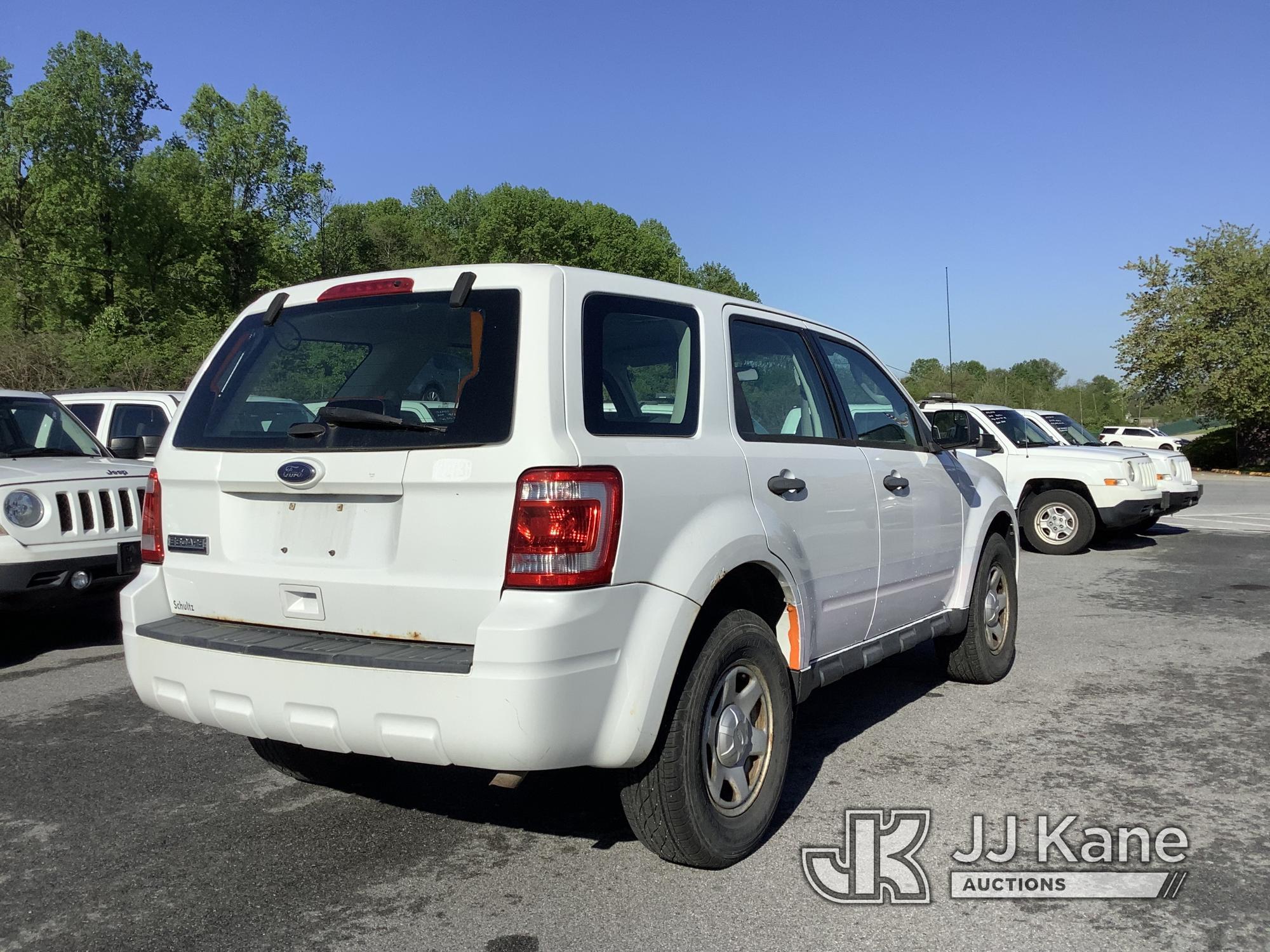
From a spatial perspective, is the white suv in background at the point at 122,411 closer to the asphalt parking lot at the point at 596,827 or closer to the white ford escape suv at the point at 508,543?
the asphalt parking lot at the point at 596,827

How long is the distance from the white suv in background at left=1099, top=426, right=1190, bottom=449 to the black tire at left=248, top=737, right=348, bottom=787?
39217 millimetres

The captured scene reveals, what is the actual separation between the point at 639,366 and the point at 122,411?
→ 8.48 m

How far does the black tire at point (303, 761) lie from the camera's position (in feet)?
13.9

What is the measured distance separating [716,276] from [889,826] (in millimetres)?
91482

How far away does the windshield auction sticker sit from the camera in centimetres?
333

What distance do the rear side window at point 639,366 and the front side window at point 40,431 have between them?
572 centimetres

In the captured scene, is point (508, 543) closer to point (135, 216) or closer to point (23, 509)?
point (23, 509)

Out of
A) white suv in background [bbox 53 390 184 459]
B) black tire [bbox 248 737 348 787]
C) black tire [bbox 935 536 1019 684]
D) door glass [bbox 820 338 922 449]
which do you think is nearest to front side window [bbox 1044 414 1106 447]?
black tire [bbox 935 536 1019 684]

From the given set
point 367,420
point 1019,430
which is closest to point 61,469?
point 367,420

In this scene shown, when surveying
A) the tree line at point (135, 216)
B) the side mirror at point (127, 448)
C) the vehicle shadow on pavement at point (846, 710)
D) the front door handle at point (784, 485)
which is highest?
the tree line at point (135, 216)

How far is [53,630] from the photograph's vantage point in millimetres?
8203

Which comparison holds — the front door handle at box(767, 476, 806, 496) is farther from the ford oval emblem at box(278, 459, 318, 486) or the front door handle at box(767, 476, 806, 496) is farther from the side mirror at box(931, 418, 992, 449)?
the side mirror at box(931, 418, 992, 449)

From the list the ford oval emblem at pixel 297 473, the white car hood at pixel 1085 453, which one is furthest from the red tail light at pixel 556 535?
the white car hood at pixel 1085 453

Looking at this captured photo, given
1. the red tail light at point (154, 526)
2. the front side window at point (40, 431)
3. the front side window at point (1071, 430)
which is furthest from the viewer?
the front side window at point (1071, 430)
